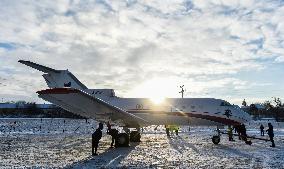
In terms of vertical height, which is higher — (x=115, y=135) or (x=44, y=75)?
(x=44, y=75)

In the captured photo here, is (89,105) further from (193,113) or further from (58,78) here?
(193,113)

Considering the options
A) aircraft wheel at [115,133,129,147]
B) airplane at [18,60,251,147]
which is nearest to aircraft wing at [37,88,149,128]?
airplane at [18,60,251,147]

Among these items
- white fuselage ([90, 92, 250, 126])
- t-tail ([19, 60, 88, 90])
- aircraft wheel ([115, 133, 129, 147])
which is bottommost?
aircraft wheel ([115, 133, 129, 147])

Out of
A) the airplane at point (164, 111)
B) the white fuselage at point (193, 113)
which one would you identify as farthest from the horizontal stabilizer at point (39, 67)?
the white fuselage at point (193, 113)

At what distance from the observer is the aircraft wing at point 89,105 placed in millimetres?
17359

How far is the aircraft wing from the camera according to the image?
17.4 m

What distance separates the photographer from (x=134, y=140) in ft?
84.9

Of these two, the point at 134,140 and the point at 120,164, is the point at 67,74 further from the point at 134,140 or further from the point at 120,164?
the point at 120,164

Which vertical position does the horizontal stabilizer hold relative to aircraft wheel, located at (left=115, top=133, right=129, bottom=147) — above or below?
above

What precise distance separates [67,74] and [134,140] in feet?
24.7

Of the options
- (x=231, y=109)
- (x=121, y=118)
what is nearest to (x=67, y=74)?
(x=121, y=118)

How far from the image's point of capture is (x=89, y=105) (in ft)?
66.1

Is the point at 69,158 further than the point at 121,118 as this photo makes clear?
No

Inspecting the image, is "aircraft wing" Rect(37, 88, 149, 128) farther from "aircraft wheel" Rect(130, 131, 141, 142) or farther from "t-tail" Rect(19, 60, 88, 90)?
"t-tail" Rect(19, 60, 88, 90)
